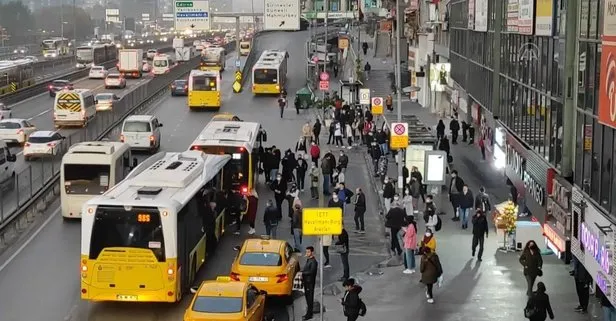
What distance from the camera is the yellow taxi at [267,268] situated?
2138 centimetres

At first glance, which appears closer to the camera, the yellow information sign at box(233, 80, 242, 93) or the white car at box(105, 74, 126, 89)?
the yellow information sign at box(233, 80, 242, 93)

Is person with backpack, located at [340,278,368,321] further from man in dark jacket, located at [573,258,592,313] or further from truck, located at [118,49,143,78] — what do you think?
truck, located at [118,49,143,78]

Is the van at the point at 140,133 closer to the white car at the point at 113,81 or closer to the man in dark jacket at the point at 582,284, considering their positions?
the man in dark jacket at the point at 582,284

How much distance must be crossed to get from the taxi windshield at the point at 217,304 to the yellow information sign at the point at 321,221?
1.76 meters

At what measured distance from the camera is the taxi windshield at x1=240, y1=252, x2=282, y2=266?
2164cm

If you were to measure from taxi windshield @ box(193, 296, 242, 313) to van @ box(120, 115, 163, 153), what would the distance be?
1099 inches

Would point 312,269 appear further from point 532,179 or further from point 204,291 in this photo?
point 532,179

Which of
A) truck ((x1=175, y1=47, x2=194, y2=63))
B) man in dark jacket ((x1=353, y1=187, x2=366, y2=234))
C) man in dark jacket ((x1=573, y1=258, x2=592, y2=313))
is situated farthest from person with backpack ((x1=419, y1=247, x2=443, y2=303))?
truck ((x1=175, y1=47, x2=194, y2=63))

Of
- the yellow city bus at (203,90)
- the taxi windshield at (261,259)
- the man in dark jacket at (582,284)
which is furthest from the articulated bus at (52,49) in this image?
the man in dark jacket at (582,284)

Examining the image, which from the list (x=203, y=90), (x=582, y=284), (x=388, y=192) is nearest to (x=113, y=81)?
(x=203, y=90)

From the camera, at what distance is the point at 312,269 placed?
68.9 feet

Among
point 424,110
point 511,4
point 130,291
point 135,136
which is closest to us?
point 130,291

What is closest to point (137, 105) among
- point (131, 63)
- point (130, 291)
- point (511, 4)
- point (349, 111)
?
point (349, 111)

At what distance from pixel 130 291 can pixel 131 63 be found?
75316mm
